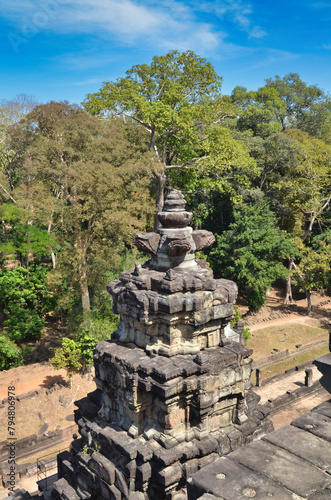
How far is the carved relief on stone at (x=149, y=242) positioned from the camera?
8.35 meters

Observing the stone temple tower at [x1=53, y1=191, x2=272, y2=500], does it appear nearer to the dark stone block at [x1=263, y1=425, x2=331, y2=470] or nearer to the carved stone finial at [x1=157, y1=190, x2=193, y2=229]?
the carved stone finial at [x1=157, y1=190, x2=193, y2=229]

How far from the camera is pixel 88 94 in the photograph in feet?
85.3

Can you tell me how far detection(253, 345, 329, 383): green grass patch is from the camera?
2159cm

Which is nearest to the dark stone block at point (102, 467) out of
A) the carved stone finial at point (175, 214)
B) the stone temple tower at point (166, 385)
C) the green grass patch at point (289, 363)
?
the stone temple tower at point (166, 385)

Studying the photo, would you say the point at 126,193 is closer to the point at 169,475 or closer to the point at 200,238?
the point at 200,238

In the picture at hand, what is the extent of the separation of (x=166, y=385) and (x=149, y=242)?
301cm

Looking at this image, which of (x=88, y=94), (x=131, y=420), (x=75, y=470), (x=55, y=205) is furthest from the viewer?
(x=88, y=94)

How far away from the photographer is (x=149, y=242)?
329 inches

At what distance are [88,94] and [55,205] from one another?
1055cm

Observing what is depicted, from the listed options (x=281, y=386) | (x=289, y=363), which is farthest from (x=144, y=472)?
(x=289, y=363)

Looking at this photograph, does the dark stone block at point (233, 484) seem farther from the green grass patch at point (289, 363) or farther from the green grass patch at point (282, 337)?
the green grass patch at point (282, 337)

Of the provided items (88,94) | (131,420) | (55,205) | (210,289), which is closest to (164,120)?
(88,94)

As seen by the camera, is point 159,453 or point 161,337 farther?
point 161,337

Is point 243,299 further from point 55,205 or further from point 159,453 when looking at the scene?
point 159,453
